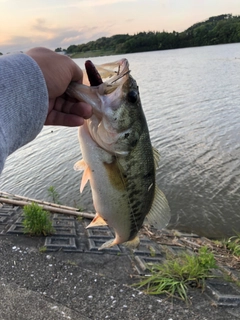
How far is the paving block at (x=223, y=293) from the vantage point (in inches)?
181

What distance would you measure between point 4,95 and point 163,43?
84.3 m

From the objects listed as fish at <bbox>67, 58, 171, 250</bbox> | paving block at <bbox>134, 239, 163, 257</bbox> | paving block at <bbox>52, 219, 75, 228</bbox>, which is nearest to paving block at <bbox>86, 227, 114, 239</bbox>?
paving block at <bbox>52, 219, 75, 228</bbox>

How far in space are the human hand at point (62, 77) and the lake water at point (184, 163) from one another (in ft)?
17.0

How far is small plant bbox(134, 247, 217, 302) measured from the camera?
15.7 feet

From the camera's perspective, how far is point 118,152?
228 cm

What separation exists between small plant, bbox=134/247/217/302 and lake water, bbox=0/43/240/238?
12.1 ft

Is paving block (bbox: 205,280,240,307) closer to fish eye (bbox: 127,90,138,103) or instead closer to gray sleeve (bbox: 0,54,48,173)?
fish eye (bbox: 127,90,138,103)

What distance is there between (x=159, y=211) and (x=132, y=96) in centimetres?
94

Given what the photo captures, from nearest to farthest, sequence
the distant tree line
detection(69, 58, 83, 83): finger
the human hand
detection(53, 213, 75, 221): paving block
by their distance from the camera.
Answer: the human hand → detection(69, 58, 83, 83): finger → detection(53, 213, 75, 221): paving block → the distant tree line

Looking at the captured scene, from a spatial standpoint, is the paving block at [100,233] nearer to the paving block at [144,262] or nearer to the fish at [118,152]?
the paving block at [144,262]

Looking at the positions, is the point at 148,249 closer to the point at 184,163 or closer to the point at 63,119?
the point at 63,119

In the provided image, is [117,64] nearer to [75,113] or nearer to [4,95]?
[75,113]

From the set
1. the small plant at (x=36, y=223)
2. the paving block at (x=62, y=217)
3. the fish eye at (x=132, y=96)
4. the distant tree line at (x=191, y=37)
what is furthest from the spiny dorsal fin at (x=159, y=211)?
the distant tree line at (x=191, y=37)

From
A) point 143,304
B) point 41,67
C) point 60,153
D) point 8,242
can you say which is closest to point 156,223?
point 41,67
